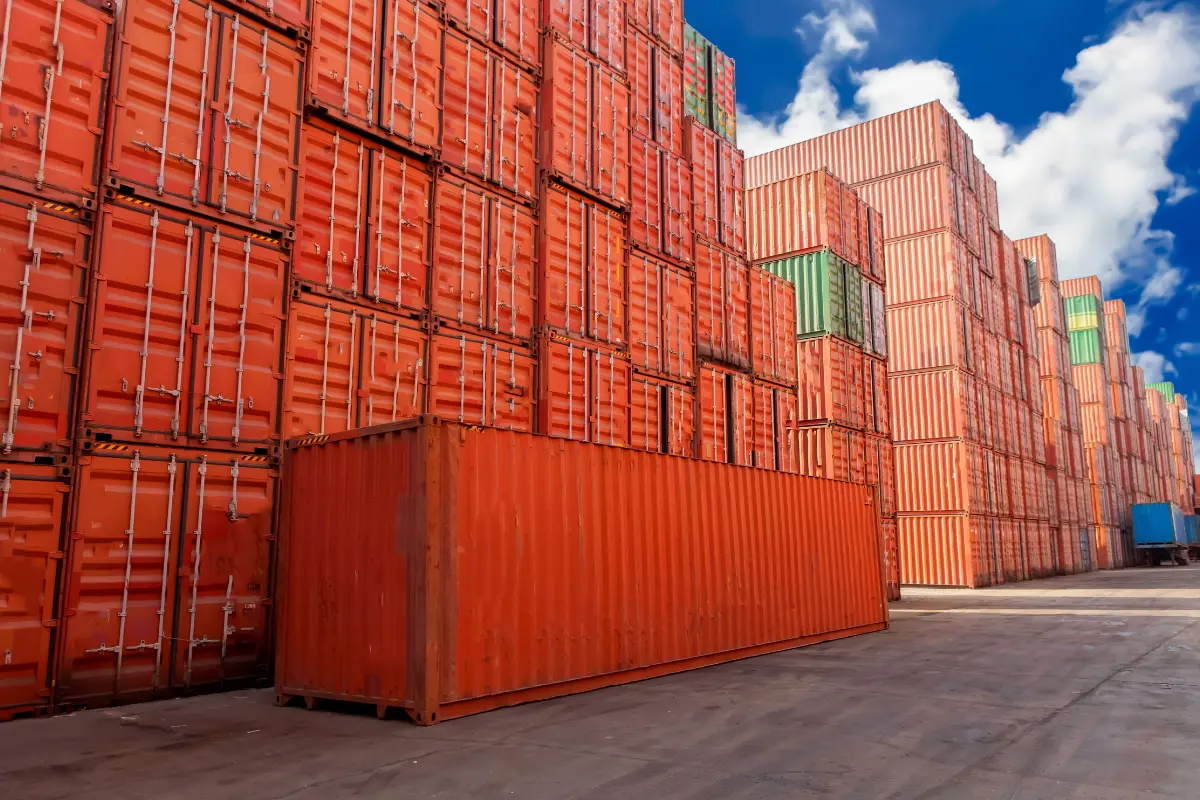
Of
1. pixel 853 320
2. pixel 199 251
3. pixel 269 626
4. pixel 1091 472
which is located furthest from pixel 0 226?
pixel 1091 472

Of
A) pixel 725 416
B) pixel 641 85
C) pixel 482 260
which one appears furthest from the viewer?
pixel 725 416

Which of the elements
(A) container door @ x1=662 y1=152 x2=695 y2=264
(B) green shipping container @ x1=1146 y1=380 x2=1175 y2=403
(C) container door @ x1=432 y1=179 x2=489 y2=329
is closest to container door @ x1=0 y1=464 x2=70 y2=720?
(C) container door @ x1=432 y1=179 x2=489 y2=329

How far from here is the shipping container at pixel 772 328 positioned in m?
19.6

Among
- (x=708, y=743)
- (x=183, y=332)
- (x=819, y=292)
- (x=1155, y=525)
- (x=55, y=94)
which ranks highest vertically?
(x=819, y=292)

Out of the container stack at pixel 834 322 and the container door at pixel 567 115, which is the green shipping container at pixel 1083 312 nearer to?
the container stack at pixel 834 322

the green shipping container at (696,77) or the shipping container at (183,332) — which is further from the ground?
the green shipping container at (696,77)

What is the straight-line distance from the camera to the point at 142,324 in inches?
355

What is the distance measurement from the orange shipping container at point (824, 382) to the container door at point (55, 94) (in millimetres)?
17783

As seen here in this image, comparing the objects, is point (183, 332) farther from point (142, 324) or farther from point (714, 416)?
point (714, 416)

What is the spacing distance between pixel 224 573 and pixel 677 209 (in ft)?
39.1

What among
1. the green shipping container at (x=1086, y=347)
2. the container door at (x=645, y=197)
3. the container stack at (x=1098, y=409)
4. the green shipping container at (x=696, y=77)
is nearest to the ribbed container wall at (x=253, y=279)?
the container door at (x=645, y=197)

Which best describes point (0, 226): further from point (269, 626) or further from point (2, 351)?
point (269, 626)

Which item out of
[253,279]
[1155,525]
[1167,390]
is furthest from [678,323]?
[1167,390]

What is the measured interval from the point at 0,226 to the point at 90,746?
506cm
